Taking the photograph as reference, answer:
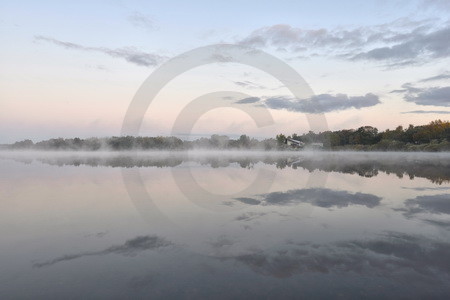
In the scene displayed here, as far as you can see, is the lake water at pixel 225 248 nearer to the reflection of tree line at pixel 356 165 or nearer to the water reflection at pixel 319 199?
the water reflection at pixel 319 199

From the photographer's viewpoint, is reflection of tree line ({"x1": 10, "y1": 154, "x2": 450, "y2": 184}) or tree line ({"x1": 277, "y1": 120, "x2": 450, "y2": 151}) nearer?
reflection of tree line ({"x1": 10, "y1": 154, "x2": 450, "y2": 184})

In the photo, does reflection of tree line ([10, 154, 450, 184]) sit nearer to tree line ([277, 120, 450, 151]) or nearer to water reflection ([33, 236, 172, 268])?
water reflection ([33, 236, 172, 268])

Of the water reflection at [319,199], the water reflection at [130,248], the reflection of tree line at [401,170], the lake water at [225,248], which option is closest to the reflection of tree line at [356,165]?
the reflection of tree line at [401,170]

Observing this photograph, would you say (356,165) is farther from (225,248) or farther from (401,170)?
(225,248)

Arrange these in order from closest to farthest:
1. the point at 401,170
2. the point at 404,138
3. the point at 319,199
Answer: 1. the point at 319,199
2. the point at 401,170
3. the point at 404,138

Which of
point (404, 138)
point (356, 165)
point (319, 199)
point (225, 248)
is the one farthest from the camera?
point (404, 138)

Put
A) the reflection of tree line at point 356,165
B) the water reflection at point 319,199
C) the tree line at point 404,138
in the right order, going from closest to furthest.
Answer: the water reflection at point 319,199
the reflection of tree line at point 356,165
the tree line at point 404,138

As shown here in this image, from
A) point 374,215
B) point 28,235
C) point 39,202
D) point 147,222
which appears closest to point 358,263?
point 374,215

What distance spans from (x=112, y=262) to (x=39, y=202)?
14.2m

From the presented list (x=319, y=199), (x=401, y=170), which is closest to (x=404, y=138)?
(x=401, y=170)

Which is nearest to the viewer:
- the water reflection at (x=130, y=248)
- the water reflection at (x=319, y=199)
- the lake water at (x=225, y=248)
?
the lake water at (x=225, y=248)

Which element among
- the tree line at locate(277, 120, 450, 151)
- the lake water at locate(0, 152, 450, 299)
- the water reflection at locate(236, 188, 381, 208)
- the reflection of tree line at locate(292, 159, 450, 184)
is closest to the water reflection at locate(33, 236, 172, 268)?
the lake water at locate(0, 152, 450, 299)

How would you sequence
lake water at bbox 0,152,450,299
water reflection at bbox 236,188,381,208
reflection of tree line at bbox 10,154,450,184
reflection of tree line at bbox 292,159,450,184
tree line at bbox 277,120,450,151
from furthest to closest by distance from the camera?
tree line at bbox 277,120,450,151 < reflection of tree line at bbox 10,154,450,184 < reflection of tree line at bbox 292,159,450,184 < water reflection at bbox 236,188,381,208 < lake water at bbox 0,152,450,299

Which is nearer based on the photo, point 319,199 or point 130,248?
point 130,248
